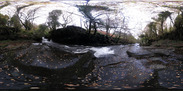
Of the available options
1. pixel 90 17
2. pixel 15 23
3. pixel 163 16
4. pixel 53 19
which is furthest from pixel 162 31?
pixel 15 23

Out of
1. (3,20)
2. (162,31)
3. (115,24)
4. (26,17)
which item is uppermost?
(26,17)

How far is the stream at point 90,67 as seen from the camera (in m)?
2.24

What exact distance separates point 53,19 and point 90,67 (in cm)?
324

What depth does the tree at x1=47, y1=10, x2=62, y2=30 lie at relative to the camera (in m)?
4.30

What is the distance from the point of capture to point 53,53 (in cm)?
372

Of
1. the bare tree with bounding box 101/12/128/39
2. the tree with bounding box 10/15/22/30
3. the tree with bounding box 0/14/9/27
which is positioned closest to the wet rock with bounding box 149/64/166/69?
the bare tree with bounding box 101/12/128/39

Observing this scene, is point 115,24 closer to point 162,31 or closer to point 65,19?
point 162,31

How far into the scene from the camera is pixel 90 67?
3.12m

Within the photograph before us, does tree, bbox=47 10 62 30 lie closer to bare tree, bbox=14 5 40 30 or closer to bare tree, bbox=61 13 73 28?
bare tree, bbox=61 13 73 28

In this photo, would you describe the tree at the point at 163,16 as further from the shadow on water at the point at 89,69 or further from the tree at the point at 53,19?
the tree at the point at 53,19

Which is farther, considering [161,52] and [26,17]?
[26,17]

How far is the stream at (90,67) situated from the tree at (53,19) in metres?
0.86

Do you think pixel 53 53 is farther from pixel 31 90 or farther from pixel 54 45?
pixel 31 90

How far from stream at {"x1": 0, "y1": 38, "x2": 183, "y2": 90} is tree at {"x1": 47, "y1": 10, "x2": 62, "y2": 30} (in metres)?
0.86
